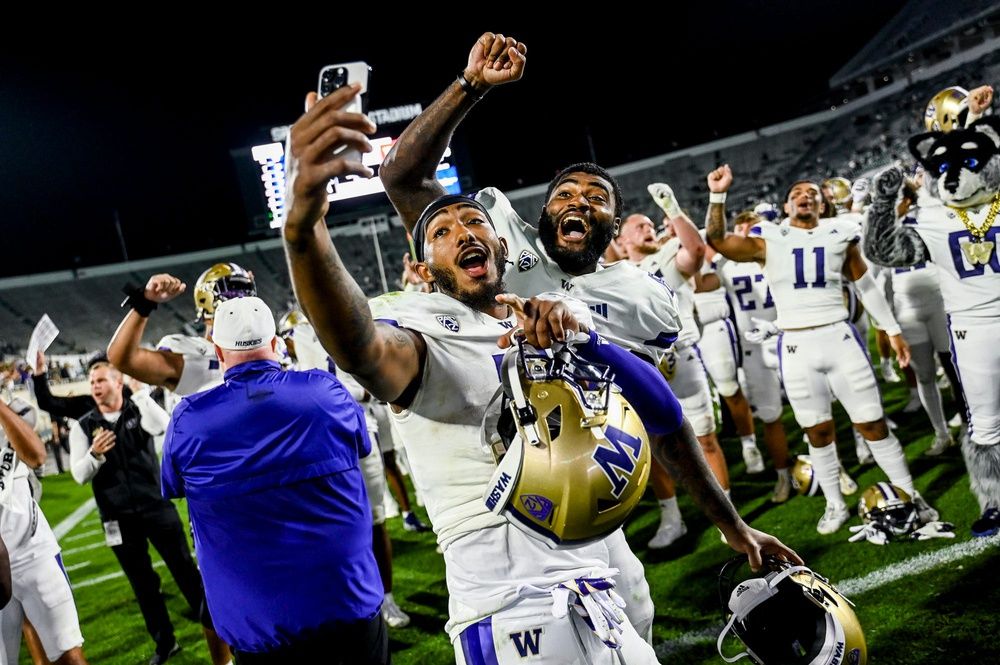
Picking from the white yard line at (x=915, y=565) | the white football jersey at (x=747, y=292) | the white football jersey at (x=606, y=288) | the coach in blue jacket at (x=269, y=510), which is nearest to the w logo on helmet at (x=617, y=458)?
the white football jersey at (x=606, y=288)

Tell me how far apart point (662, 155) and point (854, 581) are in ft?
120

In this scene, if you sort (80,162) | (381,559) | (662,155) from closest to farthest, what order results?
(381,559), (80,162), (662,155)

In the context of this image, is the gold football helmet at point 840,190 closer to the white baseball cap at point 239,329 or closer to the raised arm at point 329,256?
the white baseball cap at point 239,329

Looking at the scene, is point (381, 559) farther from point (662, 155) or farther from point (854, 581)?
point (662, 155)

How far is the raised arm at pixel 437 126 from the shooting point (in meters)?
2.20

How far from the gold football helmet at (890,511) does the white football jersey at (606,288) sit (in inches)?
106

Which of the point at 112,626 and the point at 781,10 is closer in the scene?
the point at 112,626

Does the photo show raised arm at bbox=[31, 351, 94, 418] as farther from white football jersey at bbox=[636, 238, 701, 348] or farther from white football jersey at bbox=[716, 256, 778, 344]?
white football jersey at bbox=[716, 256, 778, 344]

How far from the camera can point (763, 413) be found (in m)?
5.89

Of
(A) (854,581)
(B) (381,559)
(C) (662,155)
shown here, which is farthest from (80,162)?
(A) (854,581)

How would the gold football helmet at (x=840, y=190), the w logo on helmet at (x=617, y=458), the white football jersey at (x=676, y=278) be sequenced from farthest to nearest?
the gold football helmet at (x=840, y=190) → the white football jersey at (x=676, y=278) → the w logo on helmet at (x=617, y=458)

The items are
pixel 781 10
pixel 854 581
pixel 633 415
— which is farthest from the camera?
pixel 781 10

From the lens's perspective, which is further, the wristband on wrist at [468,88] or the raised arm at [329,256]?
the wristband on wrist at [468,88]

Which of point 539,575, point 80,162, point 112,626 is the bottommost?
point 112,626
